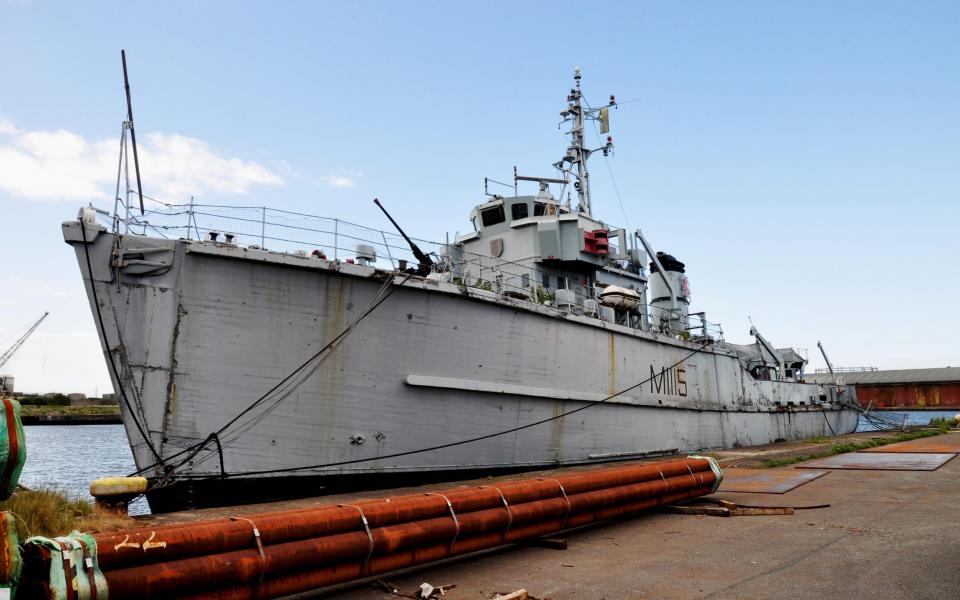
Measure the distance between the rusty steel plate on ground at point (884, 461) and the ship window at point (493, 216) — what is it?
9065 mm

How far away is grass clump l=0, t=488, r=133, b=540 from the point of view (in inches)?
225

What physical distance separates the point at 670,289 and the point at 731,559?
15.6 meters

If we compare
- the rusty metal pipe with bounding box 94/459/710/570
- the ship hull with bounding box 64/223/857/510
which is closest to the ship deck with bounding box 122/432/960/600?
the rusty metal pipe with bounding box 94/459/710/570

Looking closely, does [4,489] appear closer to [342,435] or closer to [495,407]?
[342,435]

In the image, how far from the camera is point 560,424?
12781 millimetres

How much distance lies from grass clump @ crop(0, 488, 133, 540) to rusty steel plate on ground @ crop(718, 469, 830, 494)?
839 cm

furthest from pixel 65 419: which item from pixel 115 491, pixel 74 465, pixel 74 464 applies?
pixel 115 491

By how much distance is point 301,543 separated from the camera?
179 inches

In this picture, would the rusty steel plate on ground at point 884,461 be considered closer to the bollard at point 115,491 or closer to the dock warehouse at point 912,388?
the bollard at point 115,491

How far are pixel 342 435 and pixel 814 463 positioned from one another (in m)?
9.98

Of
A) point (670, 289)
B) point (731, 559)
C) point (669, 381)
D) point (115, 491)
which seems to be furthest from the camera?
point (670, 289)

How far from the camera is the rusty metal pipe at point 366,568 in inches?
165

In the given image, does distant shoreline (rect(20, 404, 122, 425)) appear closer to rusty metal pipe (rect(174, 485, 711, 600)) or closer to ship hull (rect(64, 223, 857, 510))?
ship hull (rect(64, 223, 857, 510))

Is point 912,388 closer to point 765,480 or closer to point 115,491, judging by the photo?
point 765,480
